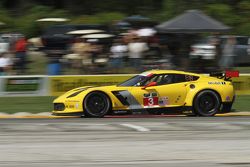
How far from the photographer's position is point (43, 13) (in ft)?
116

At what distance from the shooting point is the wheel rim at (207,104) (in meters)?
13.9

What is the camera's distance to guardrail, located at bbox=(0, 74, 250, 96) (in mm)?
17438

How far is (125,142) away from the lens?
368 inches

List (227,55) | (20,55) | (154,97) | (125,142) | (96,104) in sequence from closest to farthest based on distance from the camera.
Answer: (125,142), (96,104), (154,97), (227,55), (20,55)

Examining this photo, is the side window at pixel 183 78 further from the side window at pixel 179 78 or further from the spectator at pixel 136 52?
the spectator at pixel 136 52

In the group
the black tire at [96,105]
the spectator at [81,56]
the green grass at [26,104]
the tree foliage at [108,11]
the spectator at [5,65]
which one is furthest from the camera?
the tree foliage at [108,11]

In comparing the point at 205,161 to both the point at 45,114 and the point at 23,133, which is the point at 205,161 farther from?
the point at 45,114

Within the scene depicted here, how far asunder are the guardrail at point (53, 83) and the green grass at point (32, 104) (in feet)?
0.80

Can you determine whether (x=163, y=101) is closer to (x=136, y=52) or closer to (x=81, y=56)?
(x=136, y=52)

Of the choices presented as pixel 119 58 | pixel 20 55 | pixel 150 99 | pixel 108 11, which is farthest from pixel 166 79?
pixel 108 11

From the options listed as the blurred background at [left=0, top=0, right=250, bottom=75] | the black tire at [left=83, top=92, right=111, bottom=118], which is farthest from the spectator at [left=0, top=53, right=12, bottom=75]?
the black tire at [left=83, top=92, right=111, bottom=118]

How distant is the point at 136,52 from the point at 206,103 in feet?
19.9

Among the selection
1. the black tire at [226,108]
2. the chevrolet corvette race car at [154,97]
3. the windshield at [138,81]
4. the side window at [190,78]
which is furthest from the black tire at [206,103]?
the windshield at [138,81]

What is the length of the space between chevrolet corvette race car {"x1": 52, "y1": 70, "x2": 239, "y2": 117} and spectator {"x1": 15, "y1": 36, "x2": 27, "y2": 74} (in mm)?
6360
